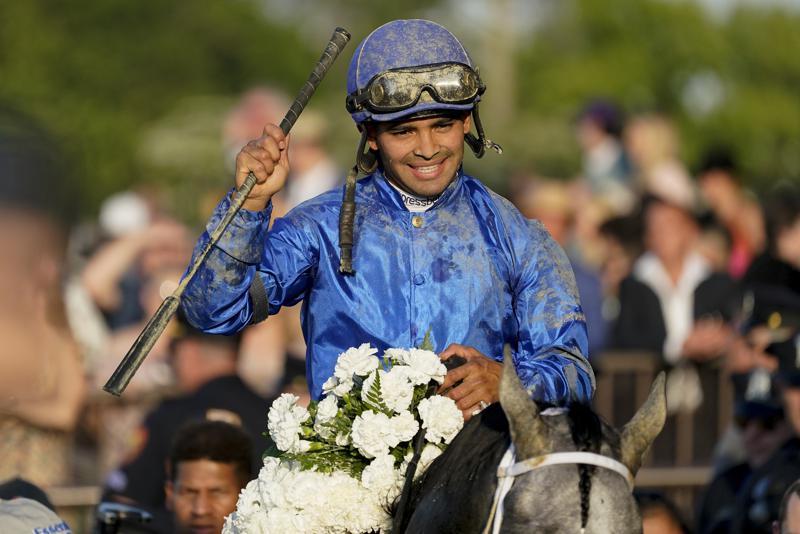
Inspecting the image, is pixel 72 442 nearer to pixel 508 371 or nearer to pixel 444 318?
pixel 444 318

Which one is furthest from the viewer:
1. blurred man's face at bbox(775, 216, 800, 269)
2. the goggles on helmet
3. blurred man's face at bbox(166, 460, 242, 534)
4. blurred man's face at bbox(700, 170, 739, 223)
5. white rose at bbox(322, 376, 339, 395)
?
blurred man's face at bbox(700, 170, 739, 223)

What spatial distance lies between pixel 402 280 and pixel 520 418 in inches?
47.1

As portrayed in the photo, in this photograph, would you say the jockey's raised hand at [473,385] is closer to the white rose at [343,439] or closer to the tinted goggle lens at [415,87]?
the white rose at [343,439]

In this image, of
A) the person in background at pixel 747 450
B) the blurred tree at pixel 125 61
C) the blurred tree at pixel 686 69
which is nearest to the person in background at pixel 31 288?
the person in background at pixel 747 450

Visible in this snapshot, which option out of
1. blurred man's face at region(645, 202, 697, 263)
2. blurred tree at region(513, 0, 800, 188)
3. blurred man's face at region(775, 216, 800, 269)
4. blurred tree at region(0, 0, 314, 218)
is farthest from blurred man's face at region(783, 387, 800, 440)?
blurred tree at region(513, 0, 800, 188)

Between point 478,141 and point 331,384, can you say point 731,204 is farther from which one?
point 331,384

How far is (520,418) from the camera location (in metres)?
3.77

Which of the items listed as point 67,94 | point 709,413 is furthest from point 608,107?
point 67,94

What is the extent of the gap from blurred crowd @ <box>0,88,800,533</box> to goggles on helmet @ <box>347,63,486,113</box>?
3.66 ft

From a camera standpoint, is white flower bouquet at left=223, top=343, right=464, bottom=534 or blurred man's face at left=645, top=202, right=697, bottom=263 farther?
blurred man's face at left=645, top=202, right=697, bottom=263

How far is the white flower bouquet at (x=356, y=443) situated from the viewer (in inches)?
175

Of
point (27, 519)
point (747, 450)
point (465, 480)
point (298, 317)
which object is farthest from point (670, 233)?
point (465, 480)

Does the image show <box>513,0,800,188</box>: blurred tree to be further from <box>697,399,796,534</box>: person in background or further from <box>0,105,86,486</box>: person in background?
<box>0,105,86,486</box>: person in background

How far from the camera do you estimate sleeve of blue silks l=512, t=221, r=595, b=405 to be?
15.1 feet
